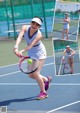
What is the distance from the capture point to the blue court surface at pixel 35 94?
5.53 meters

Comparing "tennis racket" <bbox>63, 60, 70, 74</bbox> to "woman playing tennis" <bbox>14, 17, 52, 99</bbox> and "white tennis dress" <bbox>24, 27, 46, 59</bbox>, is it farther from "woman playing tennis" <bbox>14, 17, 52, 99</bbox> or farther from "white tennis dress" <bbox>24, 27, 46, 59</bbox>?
"white tennis dress" <bbox>24, 27, 46, 59</bbox>

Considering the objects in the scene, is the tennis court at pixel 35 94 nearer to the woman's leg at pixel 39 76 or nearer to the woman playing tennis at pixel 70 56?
the woman's leg at pixel 39 76

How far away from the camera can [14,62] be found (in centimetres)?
975

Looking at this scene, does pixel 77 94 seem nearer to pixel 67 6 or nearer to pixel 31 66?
pixel 31 66

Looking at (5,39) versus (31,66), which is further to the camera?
(5,39)

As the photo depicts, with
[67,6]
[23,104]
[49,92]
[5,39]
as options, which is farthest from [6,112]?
[5,39]

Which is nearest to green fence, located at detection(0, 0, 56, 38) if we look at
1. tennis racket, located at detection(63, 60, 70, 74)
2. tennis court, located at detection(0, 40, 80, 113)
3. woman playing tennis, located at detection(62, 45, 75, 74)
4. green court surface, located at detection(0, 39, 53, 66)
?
green court surface, located at detection(0, 39, 53, 66)

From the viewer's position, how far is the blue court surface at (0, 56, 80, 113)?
5.53 m

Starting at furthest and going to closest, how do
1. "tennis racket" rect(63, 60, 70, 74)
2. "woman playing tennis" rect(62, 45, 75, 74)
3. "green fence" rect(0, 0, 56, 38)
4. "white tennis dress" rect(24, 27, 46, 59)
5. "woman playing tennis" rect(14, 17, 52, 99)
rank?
"green fence" rect(0, 0, 56, 38) → "tennis racket" rect(63, 60, 70, 74) → "woman playing tennis" rect(62, 45, 75, 74) → "white tennis dress" rect(24, 27, 46, 59) → "woman playing tennis" rect(14, 17, 52, 99)

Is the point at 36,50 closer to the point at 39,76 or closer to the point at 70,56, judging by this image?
the point at 39,76

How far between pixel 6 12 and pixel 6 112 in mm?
9593

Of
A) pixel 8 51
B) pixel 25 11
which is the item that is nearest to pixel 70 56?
pixel 8 51

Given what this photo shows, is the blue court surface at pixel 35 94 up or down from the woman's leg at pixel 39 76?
down

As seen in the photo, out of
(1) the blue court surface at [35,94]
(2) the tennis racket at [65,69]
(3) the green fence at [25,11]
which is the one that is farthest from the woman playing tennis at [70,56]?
(3) the green fence at [25,11]
